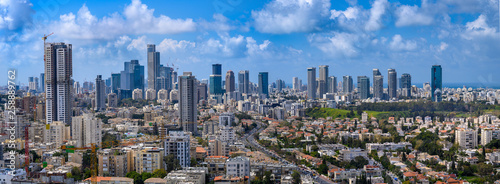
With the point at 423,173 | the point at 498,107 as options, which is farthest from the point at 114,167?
the point at 498,107

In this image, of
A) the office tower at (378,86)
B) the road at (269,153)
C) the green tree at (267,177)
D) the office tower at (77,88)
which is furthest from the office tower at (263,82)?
the green tree at (267,177)

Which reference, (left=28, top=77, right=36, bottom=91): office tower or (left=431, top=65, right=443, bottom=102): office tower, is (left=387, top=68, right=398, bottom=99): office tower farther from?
(left=28, top=77, right=36, bottom=91): office tower

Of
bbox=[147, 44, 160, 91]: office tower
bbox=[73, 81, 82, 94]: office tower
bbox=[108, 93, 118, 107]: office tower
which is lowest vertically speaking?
bbox=[108, 93, 118, 107]: office tower

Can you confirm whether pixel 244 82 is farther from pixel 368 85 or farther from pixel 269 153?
pixel 269 153

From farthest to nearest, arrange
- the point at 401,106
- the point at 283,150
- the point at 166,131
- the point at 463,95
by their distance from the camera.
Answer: the point at 463,95, the point at 401,106, the point at 166,131, the point at 283,150

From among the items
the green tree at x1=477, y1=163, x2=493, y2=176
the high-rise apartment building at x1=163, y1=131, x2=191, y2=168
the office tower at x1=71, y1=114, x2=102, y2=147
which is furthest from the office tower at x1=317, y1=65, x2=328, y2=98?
the high-rise apartment building at x1=163, y1=131, x2=191, y2=168

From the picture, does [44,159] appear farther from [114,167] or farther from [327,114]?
[327,114]
